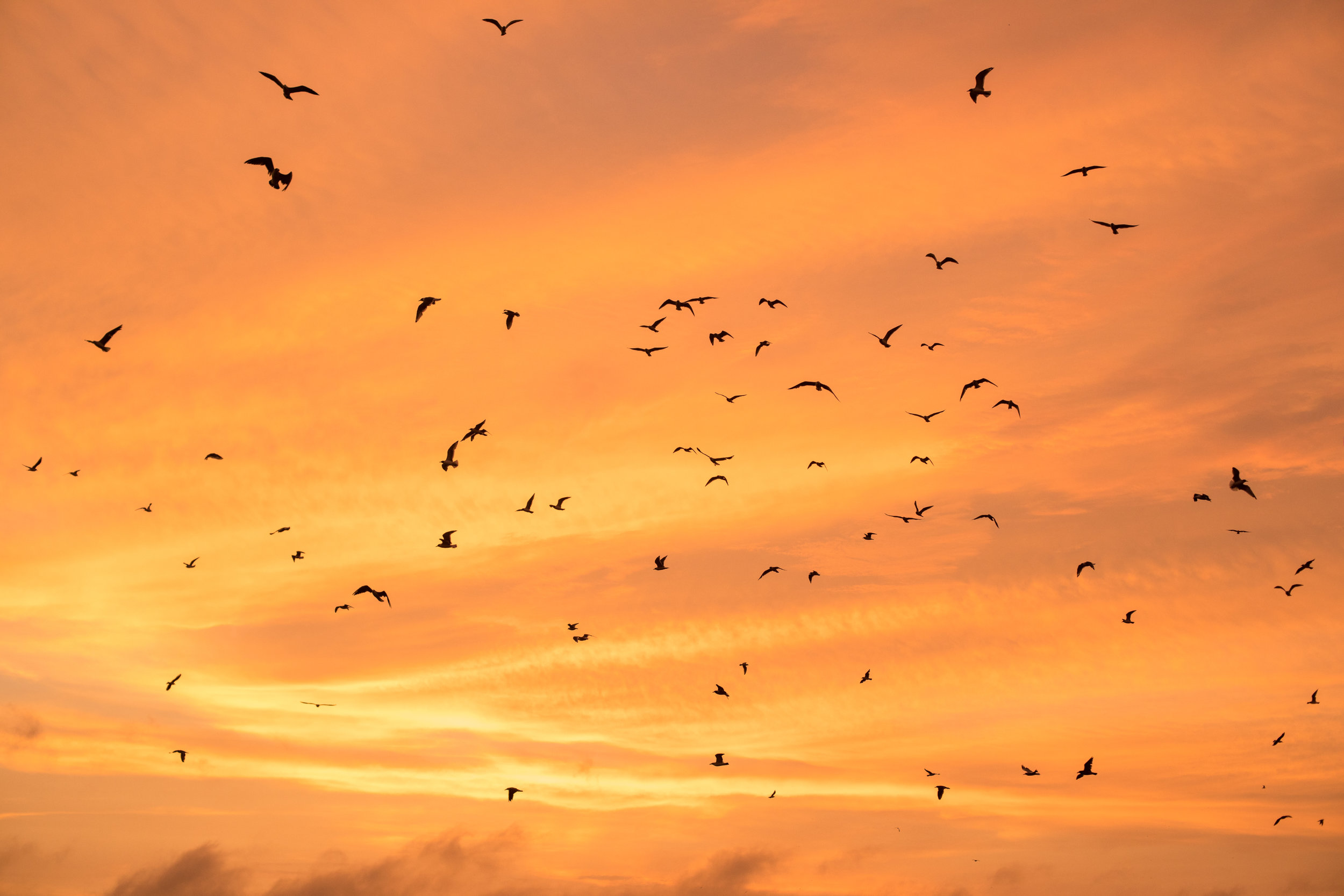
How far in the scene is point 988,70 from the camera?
5622 centimetres

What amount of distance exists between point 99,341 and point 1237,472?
65.8m

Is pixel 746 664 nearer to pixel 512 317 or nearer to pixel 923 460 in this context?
pixel 923 460

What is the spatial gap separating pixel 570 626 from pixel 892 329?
3508 centimetres

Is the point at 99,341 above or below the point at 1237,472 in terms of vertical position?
above

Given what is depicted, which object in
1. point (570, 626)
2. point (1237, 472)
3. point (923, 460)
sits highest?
point (1237, 472)

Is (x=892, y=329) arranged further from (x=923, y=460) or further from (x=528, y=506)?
(x=528, y=506)

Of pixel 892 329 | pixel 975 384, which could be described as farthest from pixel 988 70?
pixel 975 384

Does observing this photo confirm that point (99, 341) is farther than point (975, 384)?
No

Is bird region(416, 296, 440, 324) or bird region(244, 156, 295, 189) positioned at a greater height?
bird region(244, 156, 295, 189)

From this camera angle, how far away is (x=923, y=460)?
9025 cm

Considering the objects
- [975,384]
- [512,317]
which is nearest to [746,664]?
[975,384]

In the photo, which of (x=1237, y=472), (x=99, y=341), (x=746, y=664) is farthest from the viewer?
(x=746, y=664)

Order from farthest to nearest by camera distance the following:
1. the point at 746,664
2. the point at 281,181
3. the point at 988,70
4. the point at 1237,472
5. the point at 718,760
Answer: the point at 746,664, the point at 718,760, the point at 1237,472, the point at 988,70, the point at 281,181

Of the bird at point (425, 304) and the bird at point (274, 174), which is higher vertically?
the bird at point (274, 174)
